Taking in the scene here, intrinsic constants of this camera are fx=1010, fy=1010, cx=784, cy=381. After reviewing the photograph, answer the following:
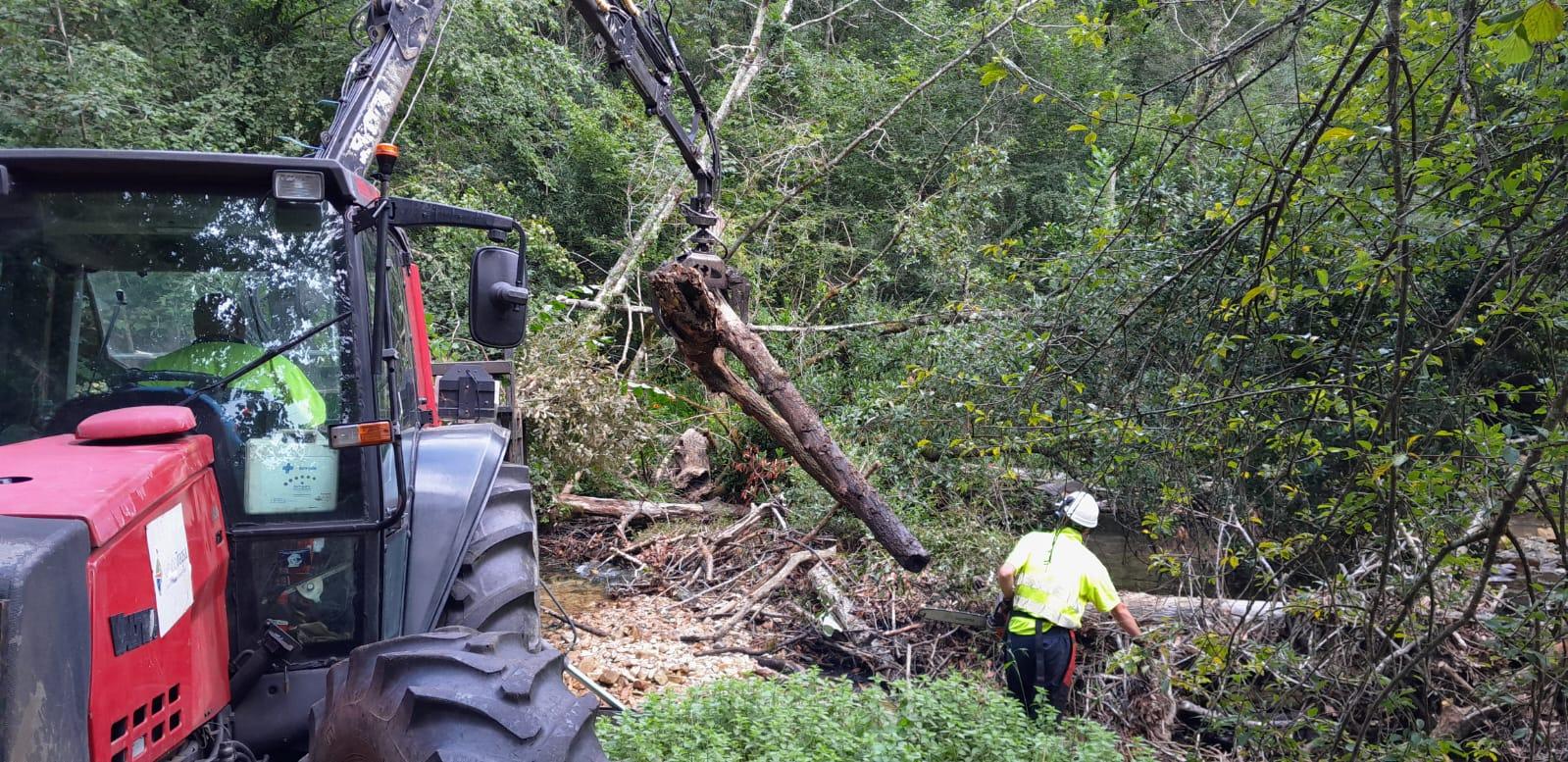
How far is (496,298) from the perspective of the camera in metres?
3.68

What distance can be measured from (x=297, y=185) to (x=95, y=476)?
103 centimetres

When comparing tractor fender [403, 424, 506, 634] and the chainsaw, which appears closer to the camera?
tractor fender [403, 424, 506, 634]

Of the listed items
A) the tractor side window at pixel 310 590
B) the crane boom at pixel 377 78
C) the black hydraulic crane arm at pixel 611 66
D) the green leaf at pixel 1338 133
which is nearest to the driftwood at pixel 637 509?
the black hydraulic crane arm at pixel 611 66

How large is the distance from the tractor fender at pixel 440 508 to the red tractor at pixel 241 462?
0.05ft

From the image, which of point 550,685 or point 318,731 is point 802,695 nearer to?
point 550,685

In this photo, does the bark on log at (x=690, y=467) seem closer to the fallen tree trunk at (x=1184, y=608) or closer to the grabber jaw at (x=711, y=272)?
the grabber jaw at (x=711, y=272)

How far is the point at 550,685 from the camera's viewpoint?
294cm

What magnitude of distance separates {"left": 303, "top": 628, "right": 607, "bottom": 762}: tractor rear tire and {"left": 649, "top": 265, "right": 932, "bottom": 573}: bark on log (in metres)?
4.47

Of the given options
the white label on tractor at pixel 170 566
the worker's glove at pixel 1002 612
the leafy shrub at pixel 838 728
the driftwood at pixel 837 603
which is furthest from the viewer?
the driftwood at pixel 837 603

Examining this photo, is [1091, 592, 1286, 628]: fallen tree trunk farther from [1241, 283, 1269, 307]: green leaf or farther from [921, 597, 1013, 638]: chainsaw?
[1241, 283, 1269, 307]: green leaf

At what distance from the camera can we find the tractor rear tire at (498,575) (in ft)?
11.7

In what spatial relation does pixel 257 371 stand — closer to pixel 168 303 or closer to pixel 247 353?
pixel 247 353

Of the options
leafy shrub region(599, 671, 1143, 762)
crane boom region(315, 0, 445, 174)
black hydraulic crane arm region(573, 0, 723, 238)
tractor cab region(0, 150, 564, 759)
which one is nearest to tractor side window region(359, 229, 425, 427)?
tractor cab region(0, 150, 564, 759)

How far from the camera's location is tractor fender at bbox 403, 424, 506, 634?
3.46 metres
